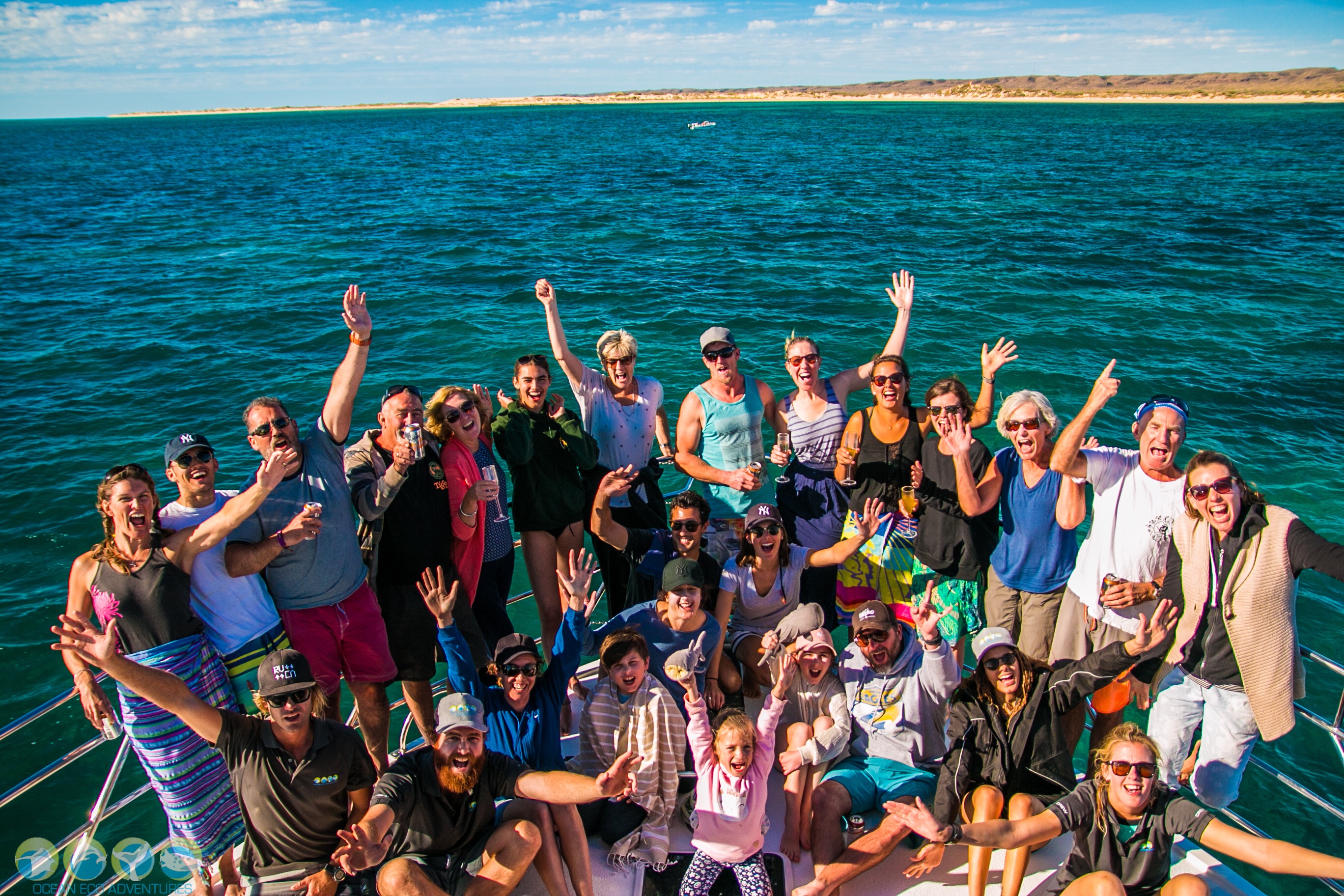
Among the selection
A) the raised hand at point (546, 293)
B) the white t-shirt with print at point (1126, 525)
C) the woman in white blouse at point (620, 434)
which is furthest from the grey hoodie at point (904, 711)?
the raised hand at point (546, 293)

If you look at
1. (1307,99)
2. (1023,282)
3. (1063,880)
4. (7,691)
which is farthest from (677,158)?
(1307,99)

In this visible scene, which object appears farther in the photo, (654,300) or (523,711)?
(654,300)

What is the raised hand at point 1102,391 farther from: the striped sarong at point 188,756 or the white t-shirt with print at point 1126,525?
the striped sarong at point 188,756

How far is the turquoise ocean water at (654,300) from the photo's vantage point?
40.5 ft

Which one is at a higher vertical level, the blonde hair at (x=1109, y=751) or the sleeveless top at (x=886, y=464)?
the sleeveless top at (x=886, y=464)

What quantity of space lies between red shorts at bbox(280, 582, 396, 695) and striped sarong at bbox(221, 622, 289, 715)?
0.19 metres

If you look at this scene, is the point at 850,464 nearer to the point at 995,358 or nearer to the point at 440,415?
the point at 995,358

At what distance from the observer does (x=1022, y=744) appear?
14.0 feet

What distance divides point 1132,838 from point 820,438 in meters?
3.18

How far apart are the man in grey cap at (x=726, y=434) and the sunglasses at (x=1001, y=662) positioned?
2.06 meters

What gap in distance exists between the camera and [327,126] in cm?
15325

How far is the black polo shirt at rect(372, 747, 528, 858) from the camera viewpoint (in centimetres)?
387

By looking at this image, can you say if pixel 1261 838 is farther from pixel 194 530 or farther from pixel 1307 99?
pixel 1307 99

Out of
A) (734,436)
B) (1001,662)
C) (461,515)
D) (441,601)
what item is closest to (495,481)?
(461,515)
